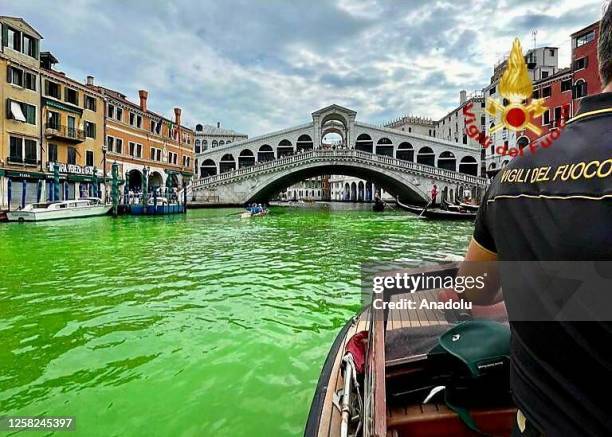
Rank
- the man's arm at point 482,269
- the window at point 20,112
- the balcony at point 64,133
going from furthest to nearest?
1. the balcony at point 64,133
2. the window at point 20,112
3. the man's arm at point 482,269

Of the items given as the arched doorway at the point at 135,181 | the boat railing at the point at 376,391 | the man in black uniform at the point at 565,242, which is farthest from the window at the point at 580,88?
the arched doorway at the point at 135,181

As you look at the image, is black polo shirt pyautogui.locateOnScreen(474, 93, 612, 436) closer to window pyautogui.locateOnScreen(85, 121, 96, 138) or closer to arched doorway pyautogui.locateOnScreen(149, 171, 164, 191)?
window pyautogui.locateOnScreen(85, 121, 96, 138)

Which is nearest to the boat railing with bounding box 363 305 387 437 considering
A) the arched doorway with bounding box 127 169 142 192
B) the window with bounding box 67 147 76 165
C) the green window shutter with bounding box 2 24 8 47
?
the green window shutter with bounding box 2 24 8 47

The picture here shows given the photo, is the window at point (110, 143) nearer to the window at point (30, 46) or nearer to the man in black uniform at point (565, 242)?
the window at point (30, 46)

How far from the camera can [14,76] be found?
59.7 ft

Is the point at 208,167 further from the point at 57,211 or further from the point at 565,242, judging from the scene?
the point at 565,242

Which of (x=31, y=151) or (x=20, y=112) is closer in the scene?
(x=20, y=112)

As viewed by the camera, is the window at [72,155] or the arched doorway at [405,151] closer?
the window at [72,155]

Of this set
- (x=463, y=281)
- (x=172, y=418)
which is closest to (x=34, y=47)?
(x=172, y=418)

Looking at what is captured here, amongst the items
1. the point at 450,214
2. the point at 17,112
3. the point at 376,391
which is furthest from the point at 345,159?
the point at 376,391

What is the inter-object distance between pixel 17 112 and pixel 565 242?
74.5 ft

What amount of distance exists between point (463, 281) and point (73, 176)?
24.2 m

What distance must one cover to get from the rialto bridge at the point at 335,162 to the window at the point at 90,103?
8.12 metres

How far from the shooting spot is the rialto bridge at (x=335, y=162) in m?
27.8
